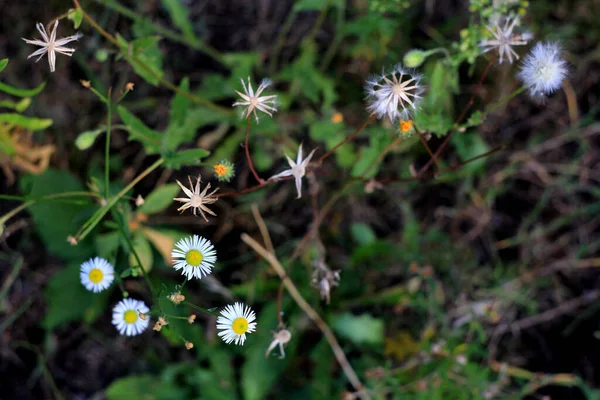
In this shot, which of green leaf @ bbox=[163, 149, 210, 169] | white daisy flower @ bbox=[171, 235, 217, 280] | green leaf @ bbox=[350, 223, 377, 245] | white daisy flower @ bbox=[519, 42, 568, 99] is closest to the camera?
white daisy flower @ bbox=[171, 235, 217, 280]

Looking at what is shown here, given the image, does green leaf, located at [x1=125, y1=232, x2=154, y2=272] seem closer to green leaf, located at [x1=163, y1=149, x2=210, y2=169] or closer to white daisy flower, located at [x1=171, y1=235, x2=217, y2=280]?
green leaf, located at [x1=163, y1=149, x2=210, y2=169]

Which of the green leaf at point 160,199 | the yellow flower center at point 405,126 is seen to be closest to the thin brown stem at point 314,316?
the green leaf at point 160,199

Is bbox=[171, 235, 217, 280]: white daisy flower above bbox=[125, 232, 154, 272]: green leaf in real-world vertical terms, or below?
below

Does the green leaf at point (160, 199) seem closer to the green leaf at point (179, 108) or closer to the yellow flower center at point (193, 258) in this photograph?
the green leaf at point (179, 108)

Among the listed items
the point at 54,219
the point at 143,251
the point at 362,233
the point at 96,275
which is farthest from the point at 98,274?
the point at 362,233

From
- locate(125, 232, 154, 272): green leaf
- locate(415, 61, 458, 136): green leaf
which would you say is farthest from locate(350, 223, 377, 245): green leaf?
locate(125, 232, 154, 272): green leaf

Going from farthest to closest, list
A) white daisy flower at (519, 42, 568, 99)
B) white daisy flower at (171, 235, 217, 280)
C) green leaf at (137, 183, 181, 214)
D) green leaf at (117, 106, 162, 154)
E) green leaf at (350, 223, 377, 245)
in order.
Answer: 1. green leaf at (350, 223, 377, 245)
2. green leaf at (137, 183, 181, 214)
3. green leaf at (117, 106, 162, 154)
4. white daisy flower at (519, 42, 568, 99)
5. white daisy flower at (171, 235, 217, 280)

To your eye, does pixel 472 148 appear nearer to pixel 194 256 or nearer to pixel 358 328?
pixel 358 328

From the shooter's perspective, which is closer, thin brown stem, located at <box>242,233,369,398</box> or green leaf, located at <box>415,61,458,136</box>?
green leaf, located at <box>415,61,458,136</box>
